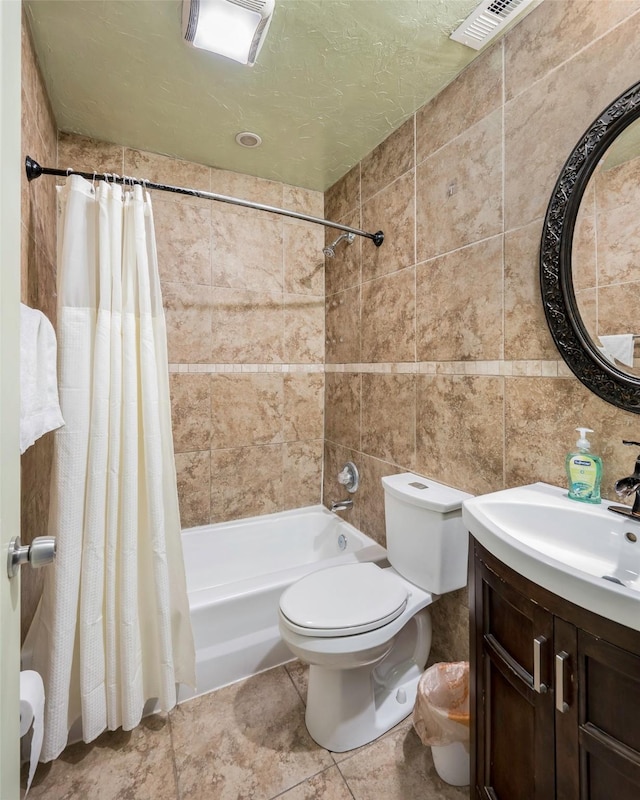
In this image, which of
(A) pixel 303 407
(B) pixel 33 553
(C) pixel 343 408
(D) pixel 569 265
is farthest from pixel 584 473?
(A) pixel 303 407

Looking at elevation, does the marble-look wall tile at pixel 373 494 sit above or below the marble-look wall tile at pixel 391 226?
below

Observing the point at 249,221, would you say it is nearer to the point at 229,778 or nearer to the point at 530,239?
the point at 530,239

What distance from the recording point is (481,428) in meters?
1.40

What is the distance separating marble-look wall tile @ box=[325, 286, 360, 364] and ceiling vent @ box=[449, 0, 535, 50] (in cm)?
105

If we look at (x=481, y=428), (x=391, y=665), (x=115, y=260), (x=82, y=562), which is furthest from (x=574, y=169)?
(x=82, y=562)

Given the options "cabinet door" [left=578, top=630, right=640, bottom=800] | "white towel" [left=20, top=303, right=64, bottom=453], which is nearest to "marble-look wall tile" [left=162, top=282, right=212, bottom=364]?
"white towel" [left=20, top=303, right=64, bottom=453]

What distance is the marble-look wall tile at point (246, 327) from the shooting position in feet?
7.14

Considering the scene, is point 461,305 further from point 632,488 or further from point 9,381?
point 9,381

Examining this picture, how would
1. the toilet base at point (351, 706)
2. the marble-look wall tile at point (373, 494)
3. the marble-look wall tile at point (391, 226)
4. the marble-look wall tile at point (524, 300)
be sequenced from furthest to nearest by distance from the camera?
1. the marble-look wall tile at point (373, 494)
2. the marble-look wall tile at point (391, 226)
3. the toilet base at point (351, 706)
4. the marble-look wall tile at point (524, 300)

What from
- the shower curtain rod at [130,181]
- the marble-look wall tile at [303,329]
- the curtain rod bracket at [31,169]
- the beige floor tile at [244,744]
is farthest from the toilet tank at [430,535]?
the curtain rod bracket at [31,169]

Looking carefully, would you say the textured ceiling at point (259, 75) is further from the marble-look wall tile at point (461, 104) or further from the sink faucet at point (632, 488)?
the sink faucet at point (632, 488)

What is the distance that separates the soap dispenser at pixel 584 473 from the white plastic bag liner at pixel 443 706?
740mm

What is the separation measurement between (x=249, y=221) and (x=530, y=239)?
1.57 m

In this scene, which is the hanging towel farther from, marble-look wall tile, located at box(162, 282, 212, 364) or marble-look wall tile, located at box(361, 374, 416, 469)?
marble-look wall tile, located at box(162, 282, 212, 364)
